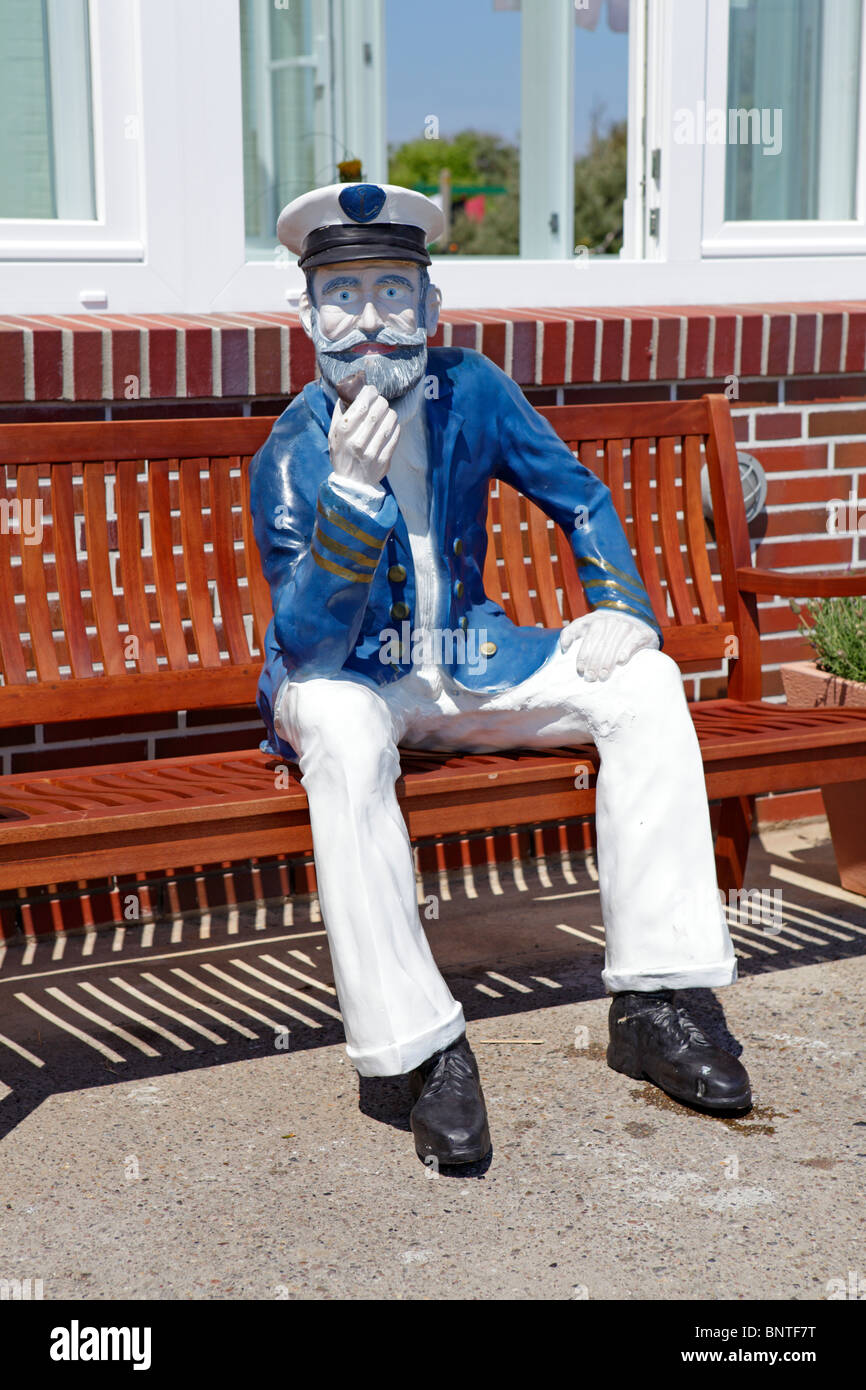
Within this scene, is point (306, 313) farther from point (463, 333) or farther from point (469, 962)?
point (469, 962)

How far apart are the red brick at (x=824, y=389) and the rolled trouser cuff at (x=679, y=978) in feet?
6.83

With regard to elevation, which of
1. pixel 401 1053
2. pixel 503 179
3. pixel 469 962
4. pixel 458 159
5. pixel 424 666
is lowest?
pixel 469 962

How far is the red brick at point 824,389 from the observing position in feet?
14.9

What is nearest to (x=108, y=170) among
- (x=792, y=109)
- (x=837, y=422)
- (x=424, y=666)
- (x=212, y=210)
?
(x=212, y=210)

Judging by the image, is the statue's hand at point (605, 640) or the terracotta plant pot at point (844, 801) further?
the terracotta plant pot at point (844, 801)

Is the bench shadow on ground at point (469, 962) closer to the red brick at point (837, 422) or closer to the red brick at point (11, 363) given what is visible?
the red brick at point (837, 422)

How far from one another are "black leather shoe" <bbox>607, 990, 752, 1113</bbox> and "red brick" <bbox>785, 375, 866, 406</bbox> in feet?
6.73

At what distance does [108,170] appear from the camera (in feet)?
13.2

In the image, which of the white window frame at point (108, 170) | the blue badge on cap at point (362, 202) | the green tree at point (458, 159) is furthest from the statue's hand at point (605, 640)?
the green tree at point (458, 159)

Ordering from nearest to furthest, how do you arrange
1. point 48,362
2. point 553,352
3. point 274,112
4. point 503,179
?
point 48,362 < point 553,352 < point 274,112 < point 503,179

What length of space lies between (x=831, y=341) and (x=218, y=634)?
6.06ft

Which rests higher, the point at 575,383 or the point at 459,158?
the point at 459,158

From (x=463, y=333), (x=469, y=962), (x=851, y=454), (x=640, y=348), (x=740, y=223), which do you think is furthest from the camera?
(x=740, y=223)
